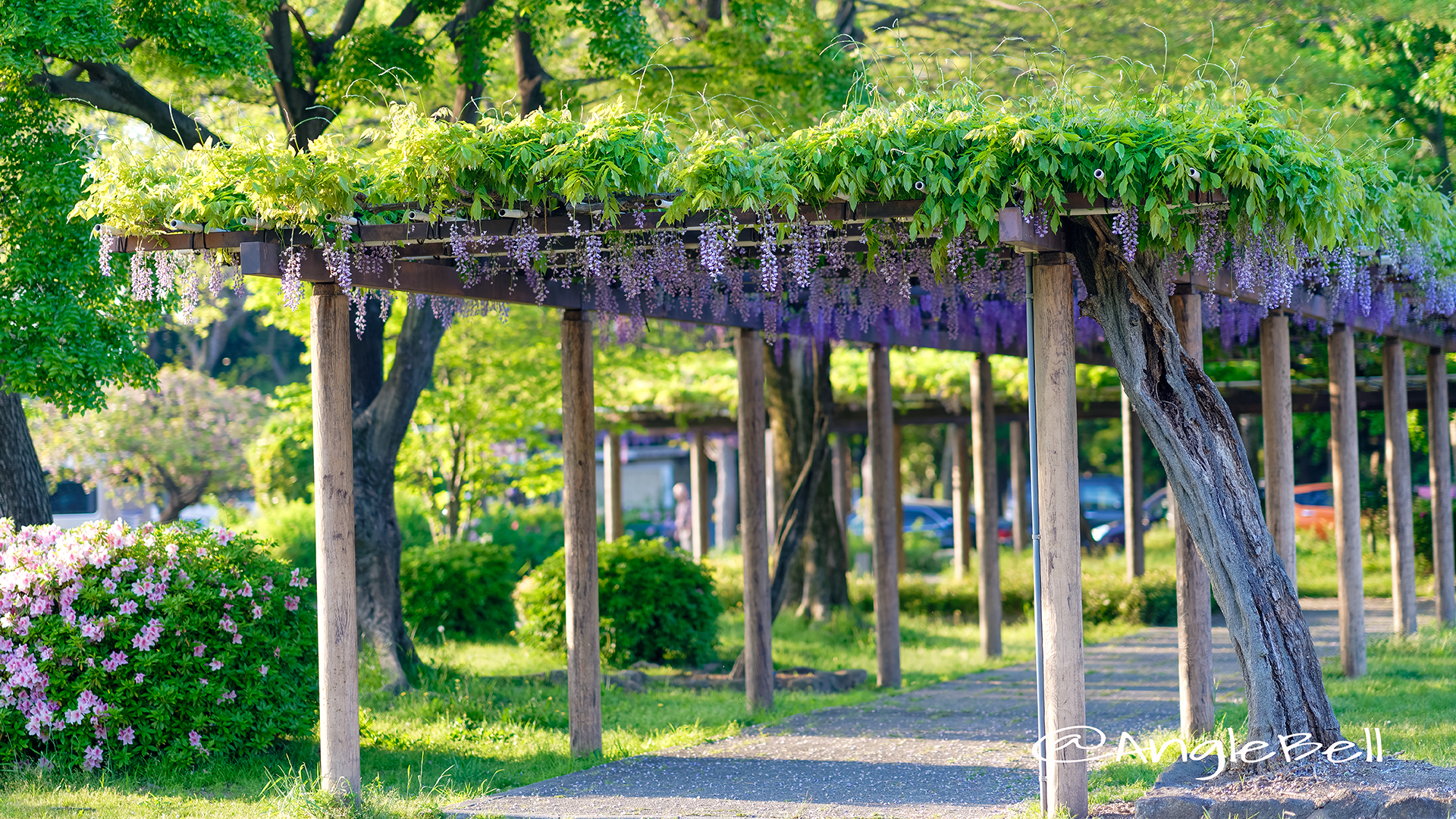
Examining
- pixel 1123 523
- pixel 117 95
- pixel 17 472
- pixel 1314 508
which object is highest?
pixel 117 95

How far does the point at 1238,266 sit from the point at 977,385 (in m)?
5.61

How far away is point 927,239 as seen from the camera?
20.5 feet

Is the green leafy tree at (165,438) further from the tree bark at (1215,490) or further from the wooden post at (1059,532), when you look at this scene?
the tree bark at (1215,490)

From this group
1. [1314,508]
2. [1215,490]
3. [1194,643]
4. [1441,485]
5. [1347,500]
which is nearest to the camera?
[1215,490]

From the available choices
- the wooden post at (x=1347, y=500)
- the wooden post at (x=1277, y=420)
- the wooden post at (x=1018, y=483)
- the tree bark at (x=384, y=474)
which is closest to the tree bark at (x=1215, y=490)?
the wooden post at (x=1277, y=420)

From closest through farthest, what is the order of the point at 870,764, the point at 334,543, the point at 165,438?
the point at 334,543
the point at 870,764
the point at 165,438

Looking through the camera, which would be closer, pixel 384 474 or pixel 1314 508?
pixel 384 474

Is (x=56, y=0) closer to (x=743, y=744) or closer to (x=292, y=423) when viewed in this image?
(x=743, y=744)

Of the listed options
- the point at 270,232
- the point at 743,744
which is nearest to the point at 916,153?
the point at 270,232

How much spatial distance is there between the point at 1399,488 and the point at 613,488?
10139 mm

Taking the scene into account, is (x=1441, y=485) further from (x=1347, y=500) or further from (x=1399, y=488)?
(x=1347, y=500)

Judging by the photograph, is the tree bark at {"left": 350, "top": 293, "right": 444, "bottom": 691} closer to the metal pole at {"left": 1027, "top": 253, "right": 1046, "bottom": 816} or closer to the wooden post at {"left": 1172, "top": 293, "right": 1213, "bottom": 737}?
the metal pole at {"left": 1027, "top": 253, "right": 1046, "bottom": 816}
